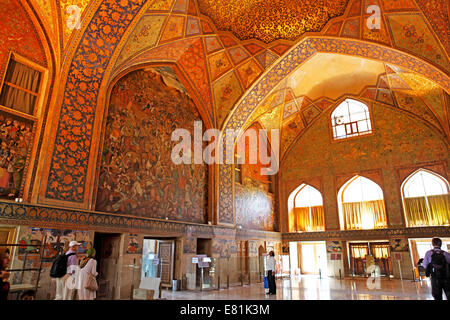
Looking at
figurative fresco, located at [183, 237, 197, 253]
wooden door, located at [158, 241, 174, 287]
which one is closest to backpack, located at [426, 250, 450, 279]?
figurative fresco, located at [183, 237, 197, 253]

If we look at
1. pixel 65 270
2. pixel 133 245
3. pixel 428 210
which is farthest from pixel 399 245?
pixel 65 270

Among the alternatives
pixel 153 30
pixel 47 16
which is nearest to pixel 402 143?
pixel 153 30

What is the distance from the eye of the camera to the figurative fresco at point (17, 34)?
694cm

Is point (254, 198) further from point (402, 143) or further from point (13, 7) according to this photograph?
point (13, 7)

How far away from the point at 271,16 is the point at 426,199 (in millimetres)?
10640

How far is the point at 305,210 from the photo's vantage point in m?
16.9

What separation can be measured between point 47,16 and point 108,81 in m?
2.11

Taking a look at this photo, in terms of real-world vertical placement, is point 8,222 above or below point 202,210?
below

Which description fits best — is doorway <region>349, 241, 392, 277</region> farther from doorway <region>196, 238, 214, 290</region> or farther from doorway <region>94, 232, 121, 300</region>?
doorway <region>94, 232, 121, 300</region>

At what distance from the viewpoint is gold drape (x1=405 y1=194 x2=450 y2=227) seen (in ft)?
43.8

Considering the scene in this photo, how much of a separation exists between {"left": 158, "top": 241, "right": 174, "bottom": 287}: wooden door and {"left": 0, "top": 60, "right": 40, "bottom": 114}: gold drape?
20.4 ft

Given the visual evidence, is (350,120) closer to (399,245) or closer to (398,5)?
(399,245)

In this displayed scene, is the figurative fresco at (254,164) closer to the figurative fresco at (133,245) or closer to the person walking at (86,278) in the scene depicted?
the figurative fresco at (133,245)

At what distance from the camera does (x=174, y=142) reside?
11250 millimetres
